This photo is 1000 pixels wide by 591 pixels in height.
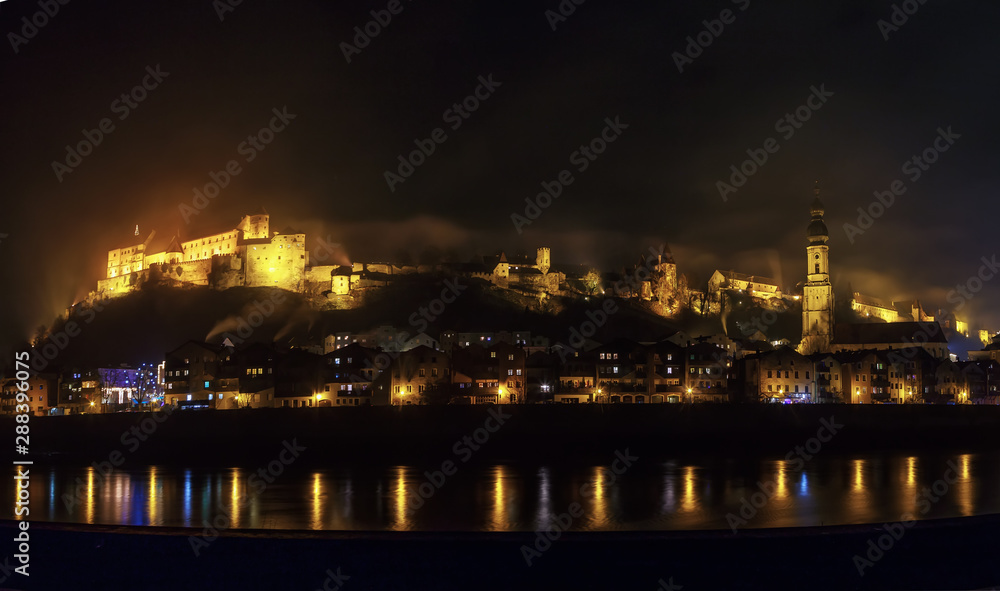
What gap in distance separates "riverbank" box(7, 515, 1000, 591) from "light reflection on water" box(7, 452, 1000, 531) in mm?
7496

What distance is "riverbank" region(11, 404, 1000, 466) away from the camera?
41.3 metres

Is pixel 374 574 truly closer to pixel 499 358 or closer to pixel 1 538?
pixel 1 538

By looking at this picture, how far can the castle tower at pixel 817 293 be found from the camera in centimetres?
9175

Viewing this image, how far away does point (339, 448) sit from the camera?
41656mm

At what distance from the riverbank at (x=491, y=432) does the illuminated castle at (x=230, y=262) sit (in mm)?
60873

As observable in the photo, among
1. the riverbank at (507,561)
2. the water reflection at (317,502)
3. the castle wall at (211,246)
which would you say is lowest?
the water reflection at (317,502)

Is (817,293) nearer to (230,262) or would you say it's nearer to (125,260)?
(230,262)

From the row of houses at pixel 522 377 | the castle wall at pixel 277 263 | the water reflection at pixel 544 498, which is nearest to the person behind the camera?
the water reflection at pixel 544 498

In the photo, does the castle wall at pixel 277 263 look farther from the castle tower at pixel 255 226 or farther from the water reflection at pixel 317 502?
the water reflection at pixel 317 502

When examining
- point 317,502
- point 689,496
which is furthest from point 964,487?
point 317,502

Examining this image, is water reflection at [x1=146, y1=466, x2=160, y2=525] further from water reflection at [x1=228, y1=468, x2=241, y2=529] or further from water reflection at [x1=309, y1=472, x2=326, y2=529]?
water reflection at [x1=309, y1=472, x2=326, y2=529]

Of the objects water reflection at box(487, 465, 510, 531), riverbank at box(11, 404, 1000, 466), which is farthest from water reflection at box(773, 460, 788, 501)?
water reflection at box(487, 465, 510, 531)

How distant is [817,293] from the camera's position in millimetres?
94375

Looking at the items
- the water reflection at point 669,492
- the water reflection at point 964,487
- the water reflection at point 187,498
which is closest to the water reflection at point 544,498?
the water reflection at point 669,492
